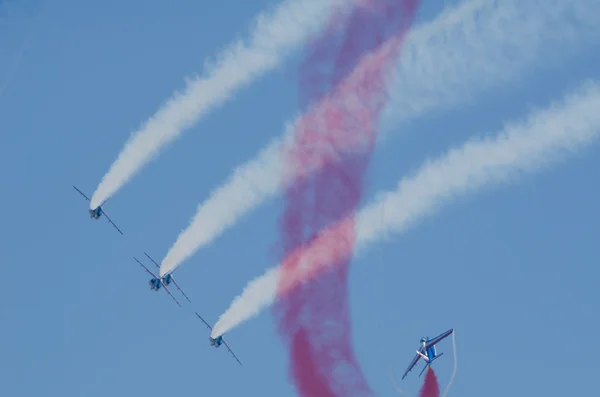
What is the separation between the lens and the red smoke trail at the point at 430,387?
42969 mm

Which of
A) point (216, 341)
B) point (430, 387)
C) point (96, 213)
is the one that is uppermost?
point (96, 213)

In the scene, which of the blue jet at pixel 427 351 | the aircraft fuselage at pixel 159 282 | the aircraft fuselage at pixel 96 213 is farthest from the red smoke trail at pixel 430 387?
the aircraft fuselage at pixel 96 213

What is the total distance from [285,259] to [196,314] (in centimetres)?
876

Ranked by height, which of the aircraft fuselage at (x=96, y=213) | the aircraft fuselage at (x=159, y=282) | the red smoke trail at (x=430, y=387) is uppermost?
the aircraft fuselage at (x=96, y=213)

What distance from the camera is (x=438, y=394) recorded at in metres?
43.0

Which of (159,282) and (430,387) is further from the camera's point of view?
(159,282)

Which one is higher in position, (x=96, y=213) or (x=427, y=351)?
(x=96, y=213)

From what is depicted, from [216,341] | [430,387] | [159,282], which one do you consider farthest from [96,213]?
[430,387]

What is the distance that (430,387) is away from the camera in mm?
43312

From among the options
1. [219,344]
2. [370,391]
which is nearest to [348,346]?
[370,391]

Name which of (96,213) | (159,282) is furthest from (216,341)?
(96,213)

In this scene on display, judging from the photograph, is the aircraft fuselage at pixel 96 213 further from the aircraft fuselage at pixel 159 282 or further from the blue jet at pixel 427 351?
the blue jet at pixel 427 351

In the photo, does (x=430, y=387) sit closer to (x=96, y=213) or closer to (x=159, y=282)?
(x=159, y=282)

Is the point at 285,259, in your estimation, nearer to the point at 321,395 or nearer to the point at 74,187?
the point at 321,395
